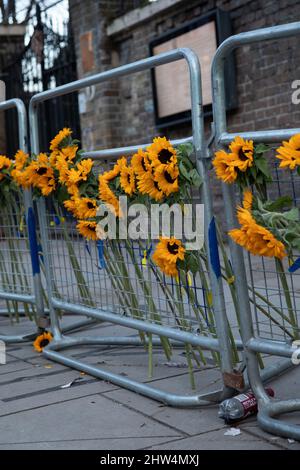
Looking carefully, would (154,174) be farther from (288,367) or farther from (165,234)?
(288,367)

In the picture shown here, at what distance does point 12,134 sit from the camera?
13.6 m

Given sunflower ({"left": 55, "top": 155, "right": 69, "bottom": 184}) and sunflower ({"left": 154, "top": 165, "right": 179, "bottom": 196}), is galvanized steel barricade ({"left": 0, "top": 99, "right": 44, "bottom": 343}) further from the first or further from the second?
sunflower ({"left": 154, "top": 165, "right": 179, "bottom": 196})

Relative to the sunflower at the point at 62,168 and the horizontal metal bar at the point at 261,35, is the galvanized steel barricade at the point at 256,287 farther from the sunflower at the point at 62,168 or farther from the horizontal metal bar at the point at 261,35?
the sunflower at the point at 62,168

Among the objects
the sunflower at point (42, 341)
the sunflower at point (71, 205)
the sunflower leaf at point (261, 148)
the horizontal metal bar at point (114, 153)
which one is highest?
the horizontal metal bar at point (114, 153)

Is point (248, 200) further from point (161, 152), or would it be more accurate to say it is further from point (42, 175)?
point (42, 175)

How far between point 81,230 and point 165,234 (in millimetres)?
652

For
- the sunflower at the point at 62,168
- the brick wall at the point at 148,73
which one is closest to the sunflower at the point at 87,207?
the sunflower at the point at 62,168

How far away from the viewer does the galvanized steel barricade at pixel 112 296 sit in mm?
3332

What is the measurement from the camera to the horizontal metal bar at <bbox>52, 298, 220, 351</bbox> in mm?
3393

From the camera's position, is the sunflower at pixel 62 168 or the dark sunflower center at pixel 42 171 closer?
the sunflower at pixel 62 168

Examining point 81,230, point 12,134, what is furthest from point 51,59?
point 81,230

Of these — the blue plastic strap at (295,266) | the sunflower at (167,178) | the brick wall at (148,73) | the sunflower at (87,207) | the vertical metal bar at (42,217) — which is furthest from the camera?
the brick wall at (148,73)

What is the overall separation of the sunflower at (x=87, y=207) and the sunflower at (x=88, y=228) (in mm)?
36
